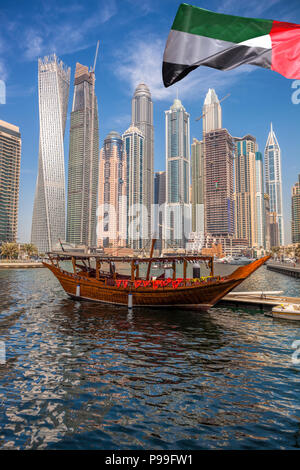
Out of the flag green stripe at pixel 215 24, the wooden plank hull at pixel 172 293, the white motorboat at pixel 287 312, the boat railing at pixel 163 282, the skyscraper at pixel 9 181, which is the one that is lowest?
the white motorboat at pixel 287 312

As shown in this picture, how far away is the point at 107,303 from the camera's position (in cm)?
2588

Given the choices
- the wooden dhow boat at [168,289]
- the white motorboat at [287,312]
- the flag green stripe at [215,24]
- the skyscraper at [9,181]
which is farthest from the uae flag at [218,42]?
the skyscraper at [9,181]

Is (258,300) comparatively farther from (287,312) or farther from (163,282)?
(163,282)

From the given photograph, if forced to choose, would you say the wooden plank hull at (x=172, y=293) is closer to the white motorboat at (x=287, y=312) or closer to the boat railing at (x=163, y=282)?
the boat railing at (x=163, y=282)

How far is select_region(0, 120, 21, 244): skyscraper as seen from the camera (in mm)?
179125

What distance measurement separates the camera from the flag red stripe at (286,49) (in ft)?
18.4

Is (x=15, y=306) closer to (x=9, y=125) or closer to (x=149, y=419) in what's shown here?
(x=149, y=419)

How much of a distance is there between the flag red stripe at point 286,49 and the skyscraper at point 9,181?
19492 cm

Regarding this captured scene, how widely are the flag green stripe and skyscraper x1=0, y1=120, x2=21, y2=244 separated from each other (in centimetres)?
19370

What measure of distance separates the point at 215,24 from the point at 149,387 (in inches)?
413

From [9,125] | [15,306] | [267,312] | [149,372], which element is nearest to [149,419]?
[149,372]

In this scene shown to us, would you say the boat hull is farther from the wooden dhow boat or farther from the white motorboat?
the wooden dhow boat

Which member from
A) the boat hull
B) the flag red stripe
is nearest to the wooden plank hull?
the boat hull

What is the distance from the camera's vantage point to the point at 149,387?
973cm
